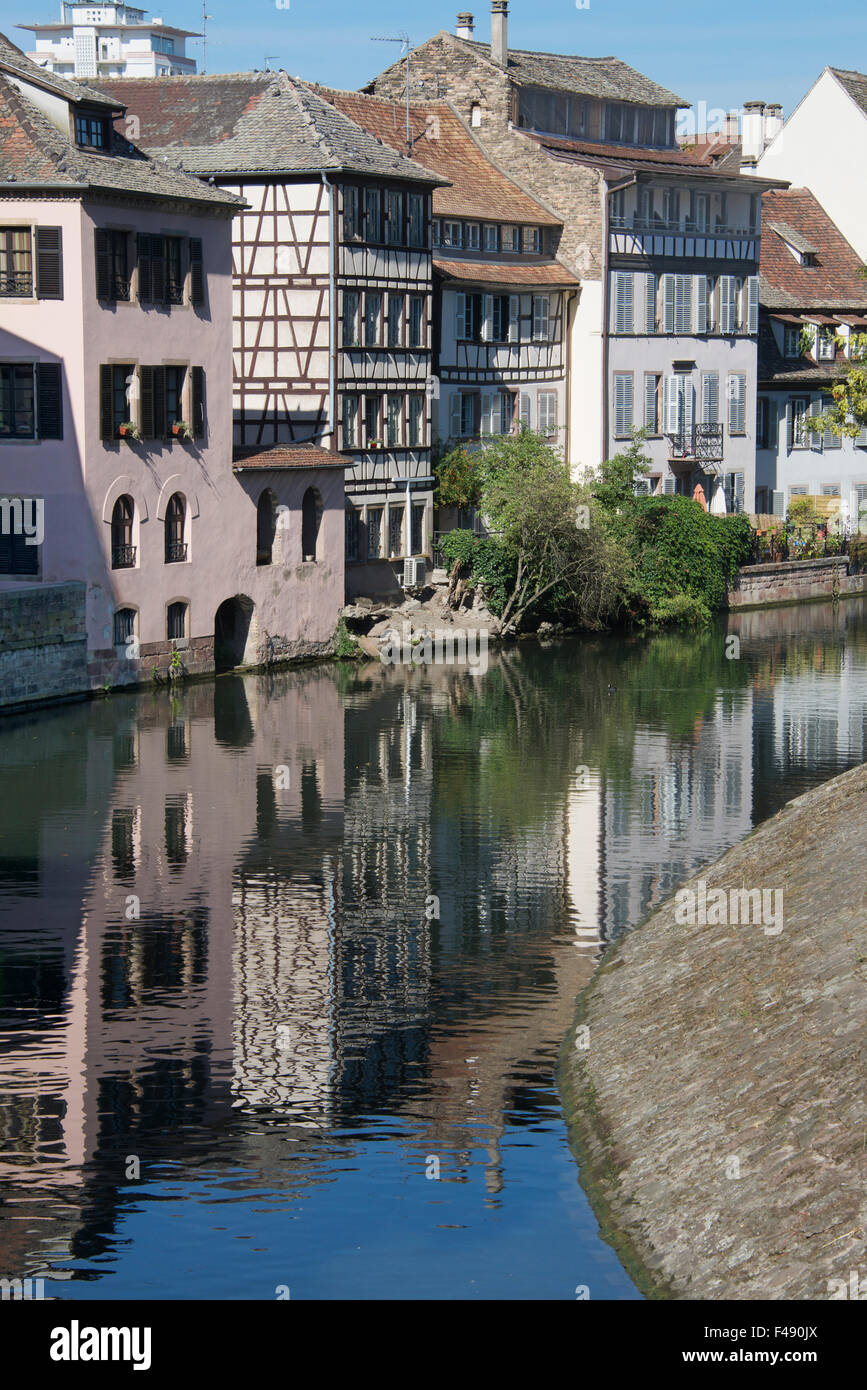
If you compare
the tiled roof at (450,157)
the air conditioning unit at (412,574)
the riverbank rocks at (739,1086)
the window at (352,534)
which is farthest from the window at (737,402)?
the riverbank rocks at (739,1086)

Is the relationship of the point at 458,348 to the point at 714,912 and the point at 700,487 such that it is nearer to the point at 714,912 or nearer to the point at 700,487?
the point at 700,487

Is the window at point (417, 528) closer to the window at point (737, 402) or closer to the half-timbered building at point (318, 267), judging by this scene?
the half-timbered building at point (318, 267)

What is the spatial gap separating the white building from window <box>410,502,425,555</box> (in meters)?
106

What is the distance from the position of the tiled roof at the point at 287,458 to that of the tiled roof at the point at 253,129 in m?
7.86

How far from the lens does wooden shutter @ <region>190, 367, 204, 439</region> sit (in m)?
51.3

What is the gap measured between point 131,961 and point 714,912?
7505 millimetres

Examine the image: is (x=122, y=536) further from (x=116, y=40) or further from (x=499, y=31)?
(x=116, y=40)

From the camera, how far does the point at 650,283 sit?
7319 centimetres

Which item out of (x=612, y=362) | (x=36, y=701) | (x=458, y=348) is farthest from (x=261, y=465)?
(x=612, y=362)

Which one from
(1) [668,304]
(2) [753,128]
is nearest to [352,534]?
(1) [668,304]

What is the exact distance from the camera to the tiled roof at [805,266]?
3258 inches

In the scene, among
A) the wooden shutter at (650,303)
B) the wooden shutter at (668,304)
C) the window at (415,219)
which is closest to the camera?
the window at (415,219)

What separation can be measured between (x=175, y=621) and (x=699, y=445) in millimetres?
29921

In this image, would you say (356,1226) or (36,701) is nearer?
(356,1226)
